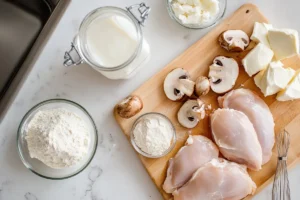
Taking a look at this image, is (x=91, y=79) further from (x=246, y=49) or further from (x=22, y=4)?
(x=246, y=49)

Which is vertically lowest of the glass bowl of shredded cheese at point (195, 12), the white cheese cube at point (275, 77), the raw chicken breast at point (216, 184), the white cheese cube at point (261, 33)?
the raw chicken breast at point (216, 184)

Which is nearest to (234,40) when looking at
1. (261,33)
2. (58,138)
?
(261,33)

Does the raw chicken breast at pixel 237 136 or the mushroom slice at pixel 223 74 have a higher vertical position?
the mushroom slice at pixel 223 74

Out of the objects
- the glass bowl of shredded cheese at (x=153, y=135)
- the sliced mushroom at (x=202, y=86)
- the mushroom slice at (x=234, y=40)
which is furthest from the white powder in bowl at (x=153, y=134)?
the mushroom slice at (x=234, y=40)

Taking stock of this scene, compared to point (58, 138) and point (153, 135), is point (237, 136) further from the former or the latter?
point (58, 138)

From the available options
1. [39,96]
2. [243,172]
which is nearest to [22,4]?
[39,96]

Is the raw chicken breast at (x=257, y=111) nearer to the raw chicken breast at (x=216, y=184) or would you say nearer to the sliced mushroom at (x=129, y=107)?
the raw chicken breast at (x=216, y=184)
